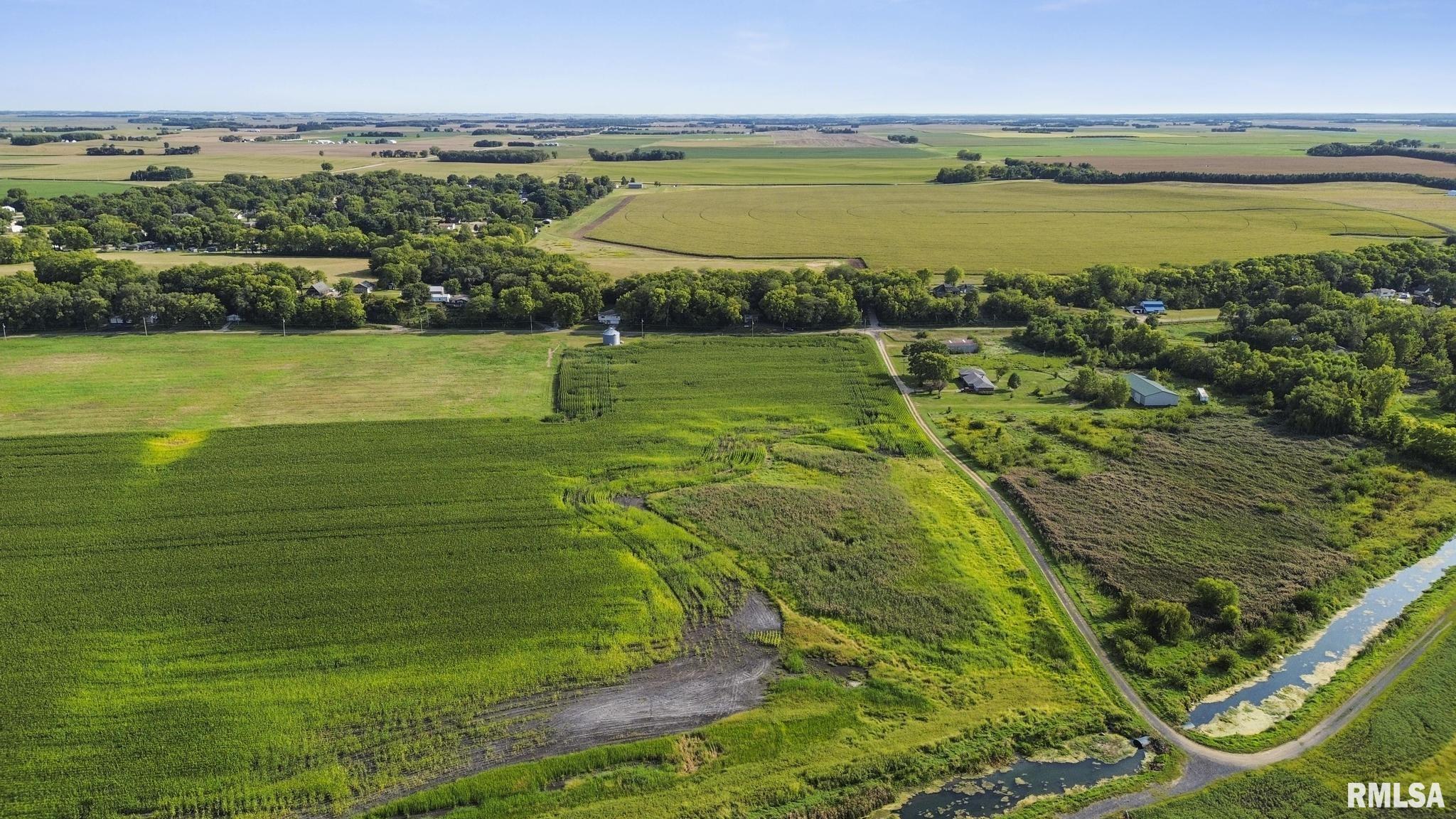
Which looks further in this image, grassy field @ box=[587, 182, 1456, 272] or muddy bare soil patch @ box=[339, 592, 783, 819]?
grassy field @ box=[587, 182, 1456, 272]

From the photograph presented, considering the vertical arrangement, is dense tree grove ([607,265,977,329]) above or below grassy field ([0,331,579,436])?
above

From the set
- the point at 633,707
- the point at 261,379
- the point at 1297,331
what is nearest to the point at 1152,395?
the point at 1297,331

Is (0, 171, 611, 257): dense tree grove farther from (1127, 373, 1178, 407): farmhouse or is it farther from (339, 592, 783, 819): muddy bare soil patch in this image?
(339, 592, 783, 819): muddy bare soil patch

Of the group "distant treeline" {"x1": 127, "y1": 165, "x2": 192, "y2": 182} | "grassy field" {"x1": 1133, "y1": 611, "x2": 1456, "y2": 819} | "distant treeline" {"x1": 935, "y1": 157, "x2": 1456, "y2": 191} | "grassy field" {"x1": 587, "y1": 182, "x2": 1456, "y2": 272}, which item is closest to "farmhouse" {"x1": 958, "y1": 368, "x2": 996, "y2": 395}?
"grassy field" {"x1": 1133, "y1": 611, "x2": 1456, "y2": 819}

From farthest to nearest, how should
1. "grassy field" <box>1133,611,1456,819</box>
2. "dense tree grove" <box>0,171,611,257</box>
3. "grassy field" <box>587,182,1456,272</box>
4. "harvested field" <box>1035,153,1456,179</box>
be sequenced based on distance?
"harvested field" <box>1035,153,1456,179</box> → "grassy field" <box>587,182,1456,272</box> → "dense tree grove" <box>0,171,611,257</box> → "grassy field" <box>1133,611,1456,819</box>

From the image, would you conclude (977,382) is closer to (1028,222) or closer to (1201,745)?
(1201,745)
